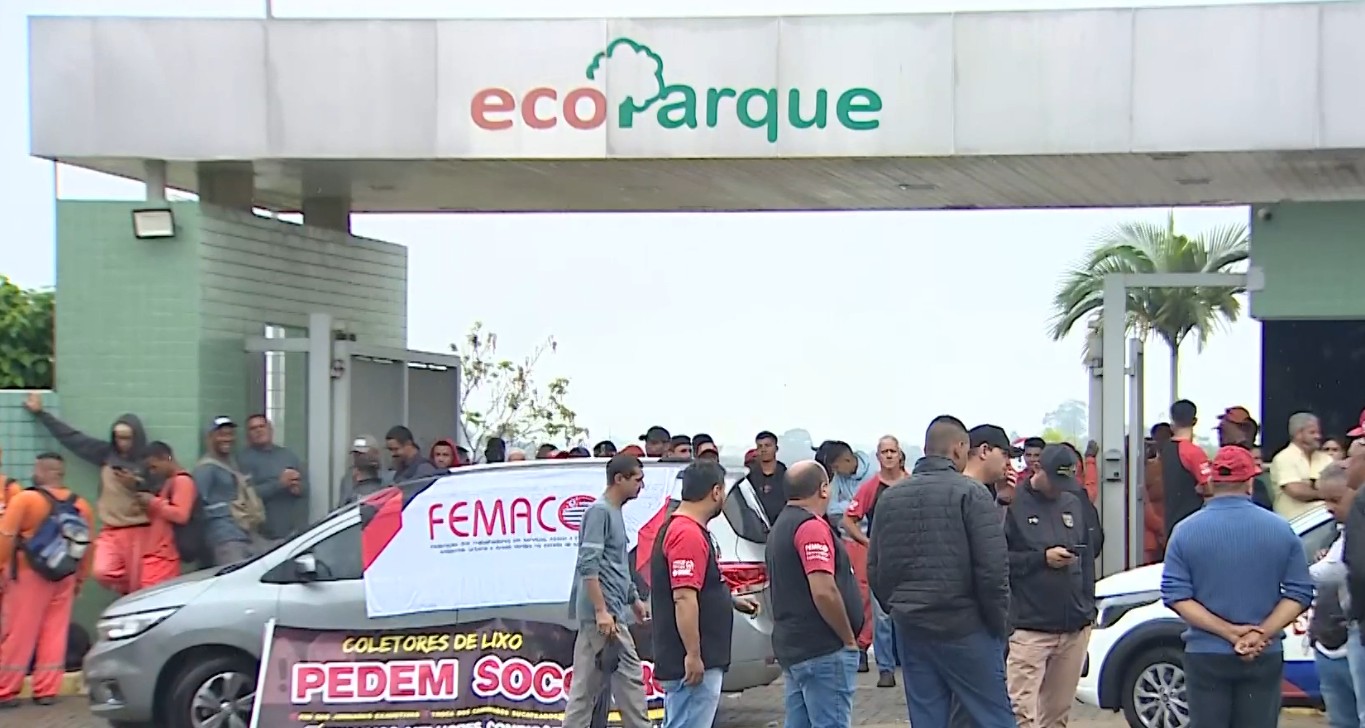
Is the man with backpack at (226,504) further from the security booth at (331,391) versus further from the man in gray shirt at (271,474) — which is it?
the security booth at (331,391)

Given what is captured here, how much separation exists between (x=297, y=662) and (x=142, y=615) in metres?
1.24

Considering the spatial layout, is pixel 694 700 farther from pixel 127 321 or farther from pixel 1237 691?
pixel 127 321

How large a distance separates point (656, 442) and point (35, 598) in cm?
497

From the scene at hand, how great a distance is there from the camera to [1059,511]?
9258 mm

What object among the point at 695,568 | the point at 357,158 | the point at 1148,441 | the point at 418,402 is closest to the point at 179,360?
the point at 357,158

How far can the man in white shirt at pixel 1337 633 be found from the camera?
25.7 feet

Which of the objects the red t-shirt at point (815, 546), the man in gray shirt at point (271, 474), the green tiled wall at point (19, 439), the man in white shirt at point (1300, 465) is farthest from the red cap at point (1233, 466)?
the green tiled wall at point (19, 439)

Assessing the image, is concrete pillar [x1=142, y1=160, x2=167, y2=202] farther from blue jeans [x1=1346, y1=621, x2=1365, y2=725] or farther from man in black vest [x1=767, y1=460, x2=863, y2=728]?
blue jeans [x1=1346, y1=621, x2=1365, y2=725]

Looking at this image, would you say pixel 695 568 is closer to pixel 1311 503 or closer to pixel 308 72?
pixel 1311 503

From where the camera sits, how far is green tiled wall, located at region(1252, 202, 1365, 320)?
46.8 ft

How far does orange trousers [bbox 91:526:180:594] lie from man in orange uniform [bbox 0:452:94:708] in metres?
0.17

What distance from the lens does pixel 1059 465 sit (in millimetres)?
9211

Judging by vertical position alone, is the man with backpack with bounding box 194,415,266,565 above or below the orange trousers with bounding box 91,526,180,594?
above

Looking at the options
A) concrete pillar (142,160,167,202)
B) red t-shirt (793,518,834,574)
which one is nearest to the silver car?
red t-shirt (793,518,834,574)
